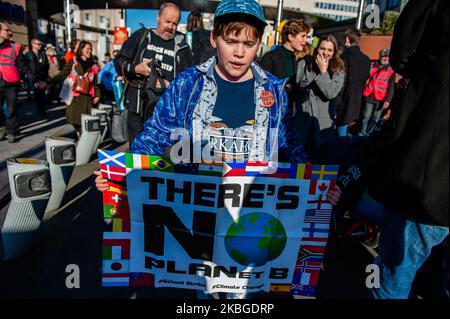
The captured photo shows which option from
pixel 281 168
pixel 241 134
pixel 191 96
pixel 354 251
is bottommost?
pixel 354 251

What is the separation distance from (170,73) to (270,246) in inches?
105

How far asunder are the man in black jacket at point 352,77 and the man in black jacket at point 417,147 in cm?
369

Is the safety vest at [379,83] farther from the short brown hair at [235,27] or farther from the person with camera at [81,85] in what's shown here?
the short brown hair at [235,27]

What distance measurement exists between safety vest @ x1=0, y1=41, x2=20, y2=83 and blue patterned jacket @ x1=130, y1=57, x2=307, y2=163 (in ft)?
19.9

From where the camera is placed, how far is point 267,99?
1.86 metres

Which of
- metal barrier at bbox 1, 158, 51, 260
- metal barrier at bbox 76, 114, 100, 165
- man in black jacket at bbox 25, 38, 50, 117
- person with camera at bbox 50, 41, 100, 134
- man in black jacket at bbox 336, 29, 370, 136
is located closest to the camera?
metal barrier at bbox 1, 158, 51, 260

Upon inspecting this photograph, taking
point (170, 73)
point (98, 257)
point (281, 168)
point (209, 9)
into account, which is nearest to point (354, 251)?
point (281, 168)

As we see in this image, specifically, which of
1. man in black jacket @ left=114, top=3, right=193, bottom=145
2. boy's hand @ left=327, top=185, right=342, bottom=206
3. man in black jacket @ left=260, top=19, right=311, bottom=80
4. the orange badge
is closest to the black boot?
man in black jacket @ left=114, top=3, right=193, bottom=145

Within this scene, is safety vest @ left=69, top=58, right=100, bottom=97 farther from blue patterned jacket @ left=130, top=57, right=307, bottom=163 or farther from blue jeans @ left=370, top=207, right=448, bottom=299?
blue jeans @ left=370, top=207, right=448, bottom=299

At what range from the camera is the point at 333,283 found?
288 cm

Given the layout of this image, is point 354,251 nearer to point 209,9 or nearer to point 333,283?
point 333,283

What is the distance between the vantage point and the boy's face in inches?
67.2

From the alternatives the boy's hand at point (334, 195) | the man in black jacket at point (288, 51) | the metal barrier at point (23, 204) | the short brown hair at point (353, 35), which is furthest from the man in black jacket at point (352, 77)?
the metal barrier at point (23, 204)

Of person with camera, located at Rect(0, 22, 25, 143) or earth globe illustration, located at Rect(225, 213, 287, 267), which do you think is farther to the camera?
person with camera, located at Rect(0, 22, 25, 143)
